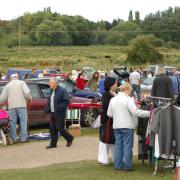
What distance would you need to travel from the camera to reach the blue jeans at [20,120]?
14.4 meters

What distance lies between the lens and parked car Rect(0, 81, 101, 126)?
16531mm

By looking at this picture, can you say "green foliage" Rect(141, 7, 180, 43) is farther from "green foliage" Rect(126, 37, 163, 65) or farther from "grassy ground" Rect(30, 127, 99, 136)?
"grassy ground" Rect(30, 127, 99, 136)

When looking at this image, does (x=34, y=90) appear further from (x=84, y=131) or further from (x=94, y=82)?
(x=94, y=82)

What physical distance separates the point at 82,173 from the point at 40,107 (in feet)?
22.3

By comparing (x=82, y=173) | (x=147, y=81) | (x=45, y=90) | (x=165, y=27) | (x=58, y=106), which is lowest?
(x=147, y=81)

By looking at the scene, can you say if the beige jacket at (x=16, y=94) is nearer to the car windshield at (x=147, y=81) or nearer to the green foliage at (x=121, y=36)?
the car windshield at (x=147, y=81)

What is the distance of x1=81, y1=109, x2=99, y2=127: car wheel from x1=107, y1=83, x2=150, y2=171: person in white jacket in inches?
273

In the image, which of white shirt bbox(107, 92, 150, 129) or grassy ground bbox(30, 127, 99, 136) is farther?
grassy ground bbox(30, 127, 99, 136)

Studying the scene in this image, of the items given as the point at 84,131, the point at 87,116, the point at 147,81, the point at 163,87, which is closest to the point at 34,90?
the point at 87,116

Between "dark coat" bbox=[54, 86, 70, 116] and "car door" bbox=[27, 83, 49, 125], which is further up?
"dark coat" bbox=[54, 86, 70, 116]

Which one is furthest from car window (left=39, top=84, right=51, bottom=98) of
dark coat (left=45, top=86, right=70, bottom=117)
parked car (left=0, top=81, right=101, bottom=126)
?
dark coat (left=45, top=86, right=70, bottom=117)

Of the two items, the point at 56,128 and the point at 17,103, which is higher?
the point at 17,103

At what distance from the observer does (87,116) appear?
17297 mm

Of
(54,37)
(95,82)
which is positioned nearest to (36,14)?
(54,37)
